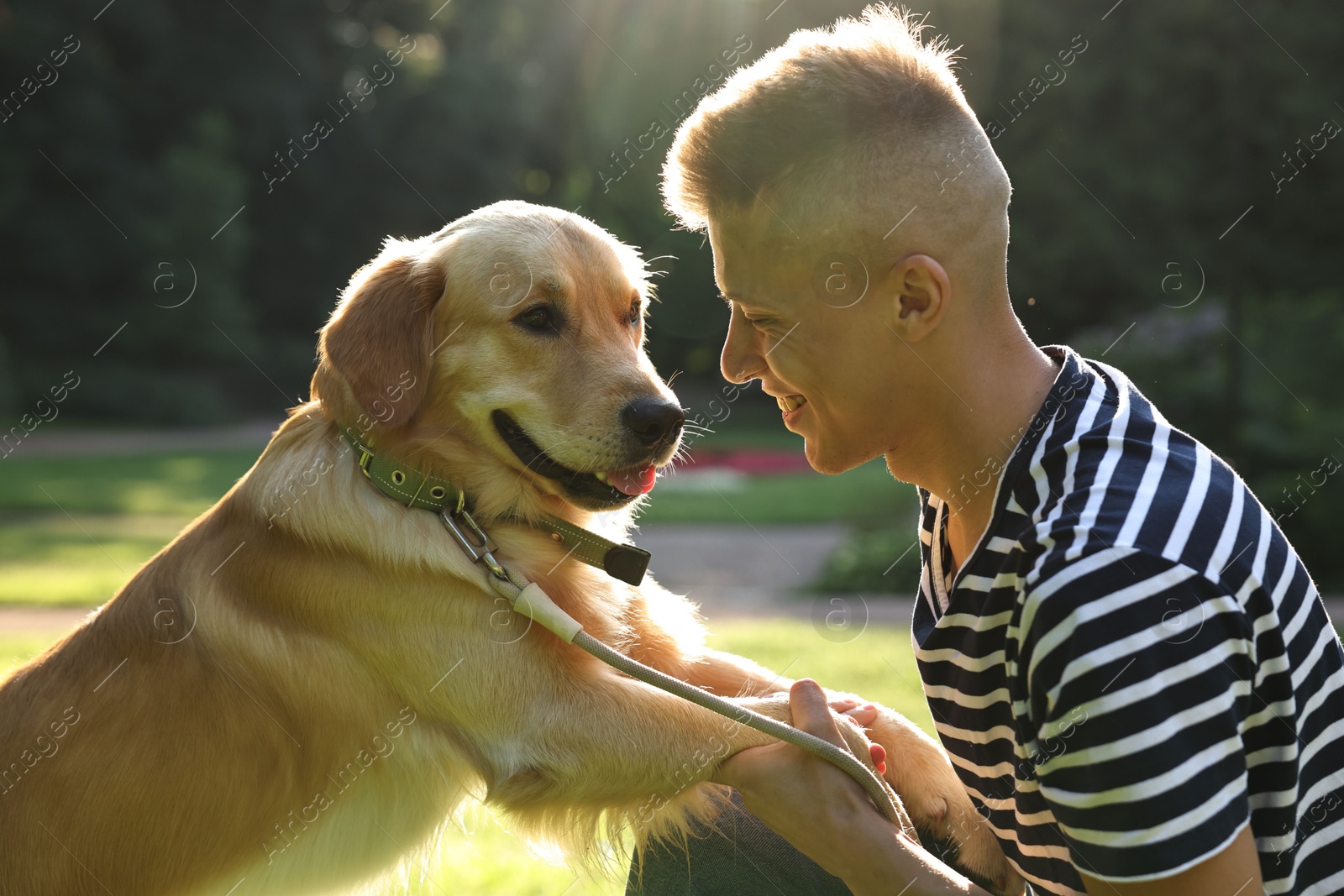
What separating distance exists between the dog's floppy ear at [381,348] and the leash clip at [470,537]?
0.27m

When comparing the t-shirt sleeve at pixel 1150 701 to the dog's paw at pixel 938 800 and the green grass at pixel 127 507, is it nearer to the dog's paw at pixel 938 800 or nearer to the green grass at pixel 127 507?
the dog's paw at pixel 938 800

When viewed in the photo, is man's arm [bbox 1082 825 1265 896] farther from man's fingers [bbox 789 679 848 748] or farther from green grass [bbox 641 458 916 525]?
green grass [bbox 641 458 916 525]

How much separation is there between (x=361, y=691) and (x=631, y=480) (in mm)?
879

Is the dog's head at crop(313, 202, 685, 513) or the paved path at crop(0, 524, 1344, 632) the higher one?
the dog's head at crop(313, 202, 685, 513)

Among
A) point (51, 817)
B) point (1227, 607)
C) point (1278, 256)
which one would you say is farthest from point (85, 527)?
point (1278, 256)

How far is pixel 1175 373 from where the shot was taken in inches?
488

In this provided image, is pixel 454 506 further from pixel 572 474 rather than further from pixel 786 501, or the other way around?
pixel 786 501

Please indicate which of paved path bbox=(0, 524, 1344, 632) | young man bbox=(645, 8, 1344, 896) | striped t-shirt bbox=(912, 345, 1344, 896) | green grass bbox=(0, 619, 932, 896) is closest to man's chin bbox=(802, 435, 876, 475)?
young man bbox=(645, 8, 1344, 896)

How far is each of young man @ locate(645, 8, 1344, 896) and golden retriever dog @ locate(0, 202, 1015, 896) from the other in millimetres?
346

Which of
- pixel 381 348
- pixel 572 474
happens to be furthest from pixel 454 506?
pixel 381 348

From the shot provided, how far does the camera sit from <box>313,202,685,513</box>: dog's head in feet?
8.79

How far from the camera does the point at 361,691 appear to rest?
8.20ft

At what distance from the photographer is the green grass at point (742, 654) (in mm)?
3803

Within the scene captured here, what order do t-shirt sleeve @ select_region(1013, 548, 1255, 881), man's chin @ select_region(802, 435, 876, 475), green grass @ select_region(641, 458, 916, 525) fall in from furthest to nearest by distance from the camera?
1. green grass @ select_region(641, 458, 916, 525)
2. man's chin @ select_region(802, 435, 876, 475)
3. t-shirt sleeve @ select_region(1013, 548, 1255, 881)
